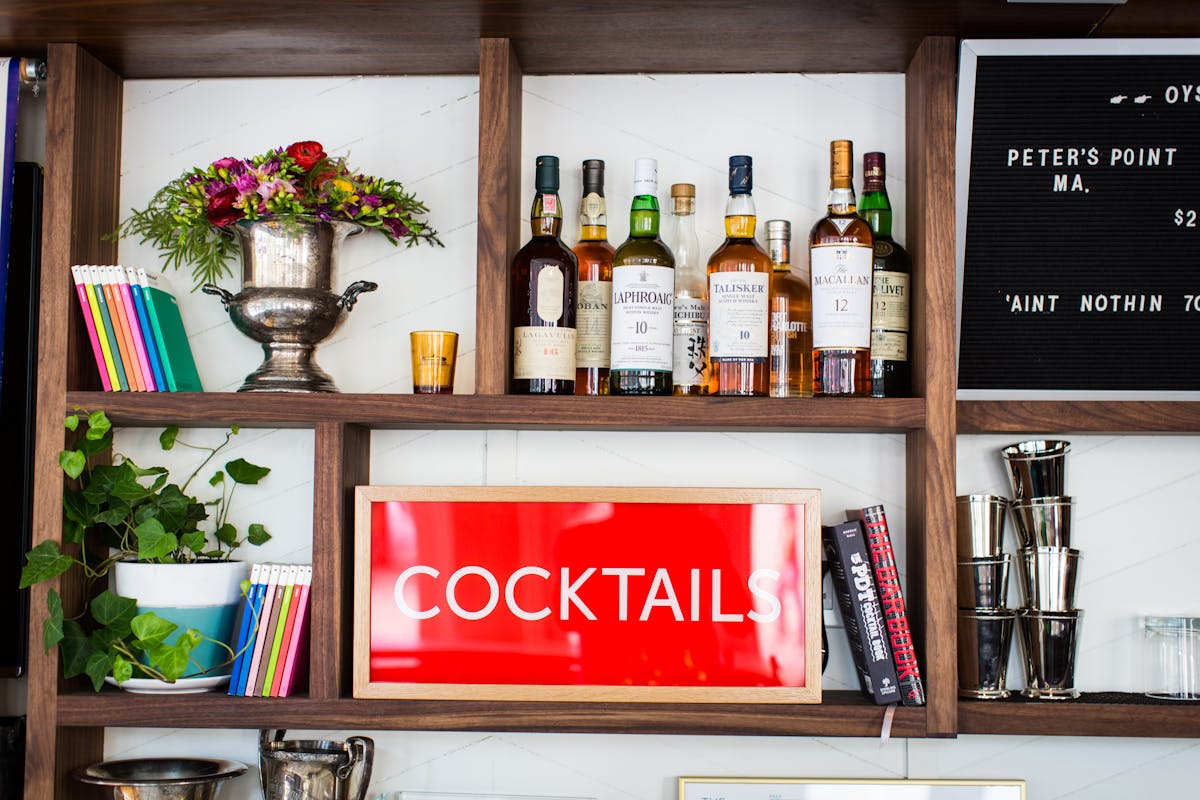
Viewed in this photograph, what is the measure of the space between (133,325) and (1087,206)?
1.54 meters

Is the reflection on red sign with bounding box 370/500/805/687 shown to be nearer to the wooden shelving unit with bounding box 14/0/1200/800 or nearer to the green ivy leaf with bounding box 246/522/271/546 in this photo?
the wooden shelving unit with bounding box 14/0/1200/800

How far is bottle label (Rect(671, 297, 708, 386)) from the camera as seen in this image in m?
1.76

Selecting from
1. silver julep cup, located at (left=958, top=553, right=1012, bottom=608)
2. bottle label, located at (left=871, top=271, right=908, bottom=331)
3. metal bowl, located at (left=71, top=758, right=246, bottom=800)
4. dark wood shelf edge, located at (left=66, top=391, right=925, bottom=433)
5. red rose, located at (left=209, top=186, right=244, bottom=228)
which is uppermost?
red rose, located at (left=209, top=186, right=244, bottom=228)

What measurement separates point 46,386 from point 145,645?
44cm

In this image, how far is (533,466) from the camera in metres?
1.91

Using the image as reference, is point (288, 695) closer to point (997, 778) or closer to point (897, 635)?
point (897, 635)

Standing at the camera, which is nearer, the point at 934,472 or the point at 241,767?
the point at 934,472

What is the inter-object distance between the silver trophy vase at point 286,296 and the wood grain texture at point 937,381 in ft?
2.86

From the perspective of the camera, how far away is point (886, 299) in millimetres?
1745

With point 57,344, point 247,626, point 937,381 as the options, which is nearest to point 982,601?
point 937,381

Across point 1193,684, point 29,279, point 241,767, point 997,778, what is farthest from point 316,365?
point 1193,684

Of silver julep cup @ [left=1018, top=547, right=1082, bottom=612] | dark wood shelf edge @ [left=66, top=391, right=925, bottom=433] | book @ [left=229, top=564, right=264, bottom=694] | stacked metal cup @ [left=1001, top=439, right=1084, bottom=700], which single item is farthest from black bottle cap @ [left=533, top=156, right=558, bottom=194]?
silver julep cup @ [left=1018, top=547, right=1082, bottom=612]

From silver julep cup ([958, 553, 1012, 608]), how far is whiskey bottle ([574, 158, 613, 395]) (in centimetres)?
64

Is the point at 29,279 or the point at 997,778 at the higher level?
the point at 29,279
